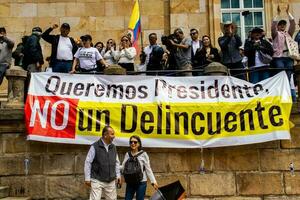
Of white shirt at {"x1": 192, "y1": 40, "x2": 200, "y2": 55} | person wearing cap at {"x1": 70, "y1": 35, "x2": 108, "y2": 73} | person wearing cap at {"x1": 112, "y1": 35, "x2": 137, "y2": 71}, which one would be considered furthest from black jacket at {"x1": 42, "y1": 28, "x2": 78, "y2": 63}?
white shirt at {"x1": 192, "y1": 40, "x2": 200, "y2": 55}

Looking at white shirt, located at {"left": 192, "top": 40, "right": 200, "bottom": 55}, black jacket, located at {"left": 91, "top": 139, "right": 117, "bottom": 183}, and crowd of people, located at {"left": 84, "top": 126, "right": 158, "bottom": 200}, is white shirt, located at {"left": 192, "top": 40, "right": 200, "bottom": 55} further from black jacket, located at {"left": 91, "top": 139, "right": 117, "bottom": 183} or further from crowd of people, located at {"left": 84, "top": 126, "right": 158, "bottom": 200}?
black jacket, located at {"left": 91, "top": 139, "right": 117, "bottom": 183}

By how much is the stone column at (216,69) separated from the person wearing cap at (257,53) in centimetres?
66

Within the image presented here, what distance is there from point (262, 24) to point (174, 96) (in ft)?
21.4

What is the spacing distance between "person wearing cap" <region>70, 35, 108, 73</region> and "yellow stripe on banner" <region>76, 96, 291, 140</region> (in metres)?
A: 1.10

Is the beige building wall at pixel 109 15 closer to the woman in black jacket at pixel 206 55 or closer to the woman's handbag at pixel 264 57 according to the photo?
the woman in black jacket at pixel 206 55

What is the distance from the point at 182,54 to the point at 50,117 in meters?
3.23

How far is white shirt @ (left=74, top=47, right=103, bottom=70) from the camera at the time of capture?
35.4 feet

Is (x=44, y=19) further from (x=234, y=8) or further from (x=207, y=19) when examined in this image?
(x=234, y=8)

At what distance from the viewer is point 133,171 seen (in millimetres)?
8398

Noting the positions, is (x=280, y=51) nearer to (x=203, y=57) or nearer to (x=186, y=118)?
(x=203, y=57)

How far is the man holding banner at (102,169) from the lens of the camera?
817cm

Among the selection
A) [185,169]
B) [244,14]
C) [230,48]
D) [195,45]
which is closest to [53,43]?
[195,45]

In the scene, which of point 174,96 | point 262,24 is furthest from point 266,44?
point 262,24

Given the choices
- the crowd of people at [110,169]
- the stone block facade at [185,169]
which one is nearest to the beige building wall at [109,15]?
the stone block facade at [185,169]
